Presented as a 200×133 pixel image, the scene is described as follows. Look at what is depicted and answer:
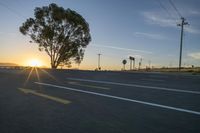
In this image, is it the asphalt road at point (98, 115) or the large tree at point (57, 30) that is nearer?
the asphalt road at point (98, 115)

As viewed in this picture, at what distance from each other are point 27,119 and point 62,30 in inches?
1597

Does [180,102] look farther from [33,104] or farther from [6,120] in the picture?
[6,120]

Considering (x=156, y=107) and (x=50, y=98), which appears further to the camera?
(x=50, y=98)

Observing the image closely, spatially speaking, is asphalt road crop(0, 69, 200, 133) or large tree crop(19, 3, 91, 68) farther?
large tree crop(19, 3, 91, 68)

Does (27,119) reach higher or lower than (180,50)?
lower

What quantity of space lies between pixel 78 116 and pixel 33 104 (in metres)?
2.21

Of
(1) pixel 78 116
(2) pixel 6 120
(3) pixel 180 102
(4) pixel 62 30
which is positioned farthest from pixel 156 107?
(4) pixel 62 30

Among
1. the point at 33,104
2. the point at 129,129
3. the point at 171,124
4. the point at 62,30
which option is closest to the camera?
the point at 129,129

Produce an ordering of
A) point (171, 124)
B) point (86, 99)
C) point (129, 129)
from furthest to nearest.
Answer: point (86, 99)
point (171, 124)
point (129, 129)

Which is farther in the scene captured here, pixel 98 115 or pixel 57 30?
pixel 57 30

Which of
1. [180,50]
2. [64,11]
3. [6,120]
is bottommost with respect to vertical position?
[6,120]

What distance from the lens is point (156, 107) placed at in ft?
23.9

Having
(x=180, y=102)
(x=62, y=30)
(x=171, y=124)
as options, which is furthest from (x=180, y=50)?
(x=171, y=124)

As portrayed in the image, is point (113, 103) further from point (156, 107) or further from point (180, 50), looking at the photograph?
point (180, 50)
